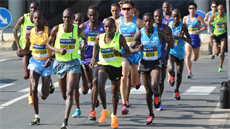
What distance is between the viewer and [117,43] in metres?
7.83

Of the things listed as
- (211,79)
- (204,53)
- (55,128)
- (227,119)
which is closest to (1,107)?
(55,128)

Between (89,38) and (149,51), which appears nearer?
(149,51)

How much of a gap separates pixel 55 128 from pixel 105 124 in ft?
3.02

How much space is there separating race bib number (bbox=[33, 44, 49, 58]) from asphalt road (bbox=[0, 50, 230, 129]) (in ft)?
3.95

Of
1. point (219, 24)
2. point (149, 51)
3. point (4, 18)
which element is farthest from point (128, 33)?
point (4, 18)

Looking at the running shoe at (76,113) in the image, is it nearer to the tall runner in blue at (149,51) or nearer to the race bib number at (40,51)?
the race bib number at (40,51)

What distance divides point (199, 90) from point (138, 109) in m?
2.81

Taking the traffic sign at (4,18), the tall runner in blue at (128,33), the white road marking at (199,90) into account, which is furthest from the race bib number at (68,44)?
the traffic sign at (4,18)

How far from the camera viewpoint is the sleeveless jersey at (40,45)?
27.1 feet

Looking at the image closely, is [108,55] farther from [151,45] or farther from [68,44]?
[151,45]

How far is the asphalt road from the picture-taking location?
7.91 m

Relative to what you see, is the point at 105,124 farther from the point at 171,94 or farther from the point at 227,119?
the point at 171,94

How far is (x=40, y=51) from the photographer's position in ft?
27.1

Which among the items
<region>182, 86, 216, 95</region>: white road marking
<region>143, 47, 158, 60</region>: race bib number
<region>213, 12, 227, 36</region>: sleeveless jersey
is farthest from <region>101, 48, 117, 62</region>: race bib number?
<region>213, 12, 227, 36</region>: sleeveless jersey
